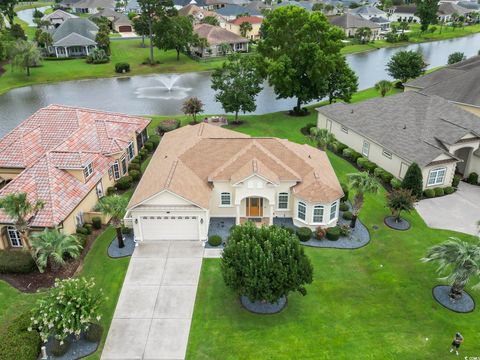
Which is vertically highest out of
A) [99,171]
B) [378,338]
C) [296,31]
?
[296,31]

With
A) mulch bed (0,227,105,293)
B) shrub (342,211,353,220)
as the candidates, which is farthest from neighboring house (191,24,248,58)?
mulch bed (0,227,105,293)

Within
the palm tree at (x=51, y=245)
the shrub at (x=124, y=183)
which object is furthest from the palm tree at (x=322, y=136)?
the palm tree at (x=51, y=245)

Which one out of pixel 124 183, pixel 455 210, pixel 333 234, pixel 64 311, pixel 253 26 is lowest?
pixel 455 210

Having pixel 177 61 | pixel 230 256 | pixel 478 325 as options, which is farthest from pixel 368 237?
pixel 177 61

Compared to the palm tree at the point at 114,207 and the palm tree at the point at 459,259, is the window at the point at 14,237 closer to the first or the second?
the palm tree at the point at 114,207

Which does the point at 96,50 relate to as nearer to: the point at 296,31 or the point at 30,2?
the point at 296,31

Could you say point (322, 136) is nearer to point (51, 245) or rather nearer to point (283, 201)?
point (283, 201)

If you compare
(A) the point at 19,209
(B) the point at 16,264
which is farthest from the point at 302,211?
(B) the point at 16,264
